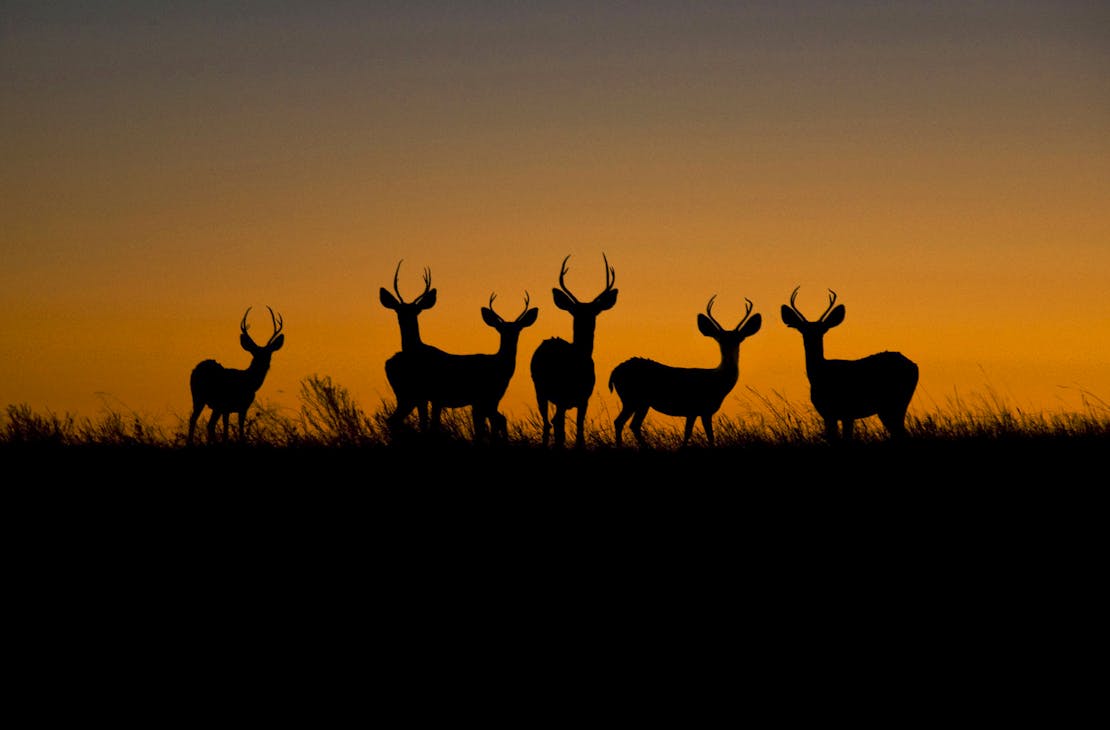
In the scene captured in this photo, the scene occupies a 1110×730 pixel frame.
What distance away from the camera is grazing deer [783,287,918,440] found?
633 inches

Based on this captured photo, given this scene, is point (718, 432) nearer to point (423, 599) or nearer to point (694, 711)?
point (423, 599)

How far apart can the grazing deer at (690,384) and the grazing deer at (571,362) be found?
141 cm

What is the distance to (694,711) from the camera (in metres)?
5.98

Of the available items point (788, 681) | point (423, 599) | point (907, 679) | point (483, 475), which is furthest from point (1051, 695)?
point (483, 475)

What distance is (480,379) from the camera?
1658 cm

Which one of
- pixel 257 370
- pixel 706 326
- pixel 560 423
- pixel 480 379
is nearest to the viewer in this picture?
pixel 560 423

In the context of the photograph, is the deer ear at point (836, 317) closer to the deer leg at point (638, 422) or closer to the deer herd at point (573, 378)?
the deer herd at point (573, 378)

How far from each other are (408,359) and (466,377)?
2.48ft

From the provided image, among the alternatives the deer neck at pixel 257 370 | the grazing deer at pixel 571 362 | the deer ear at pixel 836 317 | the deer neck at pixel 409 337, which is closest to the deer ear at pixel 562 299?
the grazing deer at pixel 571 362

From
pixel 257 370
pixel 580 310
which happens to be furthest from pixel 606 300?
pixel 257 370

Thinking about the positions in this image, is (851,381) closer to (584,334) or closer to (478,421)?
(584,334)

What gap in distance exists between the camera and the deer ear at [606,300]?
661 inches

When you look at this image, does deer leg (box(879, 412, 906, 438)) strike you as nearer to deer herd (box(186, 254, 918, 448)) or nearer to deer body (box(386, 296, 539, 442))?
deer herd (box(186, 254, 918, 448))

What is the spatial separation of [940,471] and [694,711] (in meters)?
5.33
